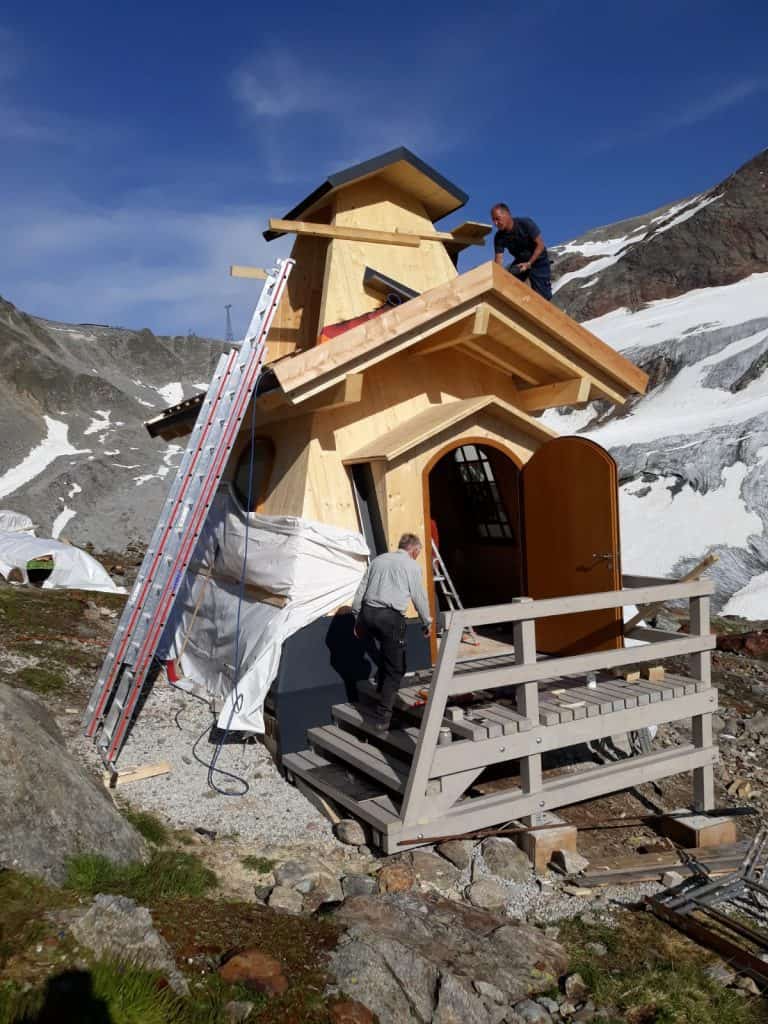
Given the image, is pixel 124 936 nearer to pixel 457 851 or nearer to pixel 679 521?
pixel 457 851

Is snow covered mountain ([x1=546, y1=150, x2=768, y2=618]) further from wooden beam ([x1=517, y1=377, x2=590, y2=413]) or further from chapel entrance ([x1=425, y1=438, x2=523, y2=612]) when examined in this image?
wooden beam ([x1=517, y1=377, x2=590, y2=413])

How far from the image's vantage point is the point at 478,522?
10.8 m

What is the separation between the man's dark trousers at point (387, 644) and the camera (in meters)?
6.48

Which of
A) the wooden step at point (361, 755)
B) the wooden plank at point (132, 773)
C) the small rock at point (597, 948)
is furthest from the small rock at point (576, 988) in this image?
the wooden plank at point (132, 773)

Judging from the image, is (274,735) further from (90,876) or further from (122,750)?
(90,876)

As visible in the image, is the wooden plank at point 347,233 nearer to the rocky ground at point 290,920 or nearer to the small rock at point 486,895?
the rocky ground at point 290,920

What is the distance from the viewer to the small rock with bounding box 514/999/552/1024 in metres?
3.92

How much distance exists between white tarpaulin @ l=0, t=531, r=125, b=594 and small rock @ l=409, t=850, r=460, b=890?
10.7m

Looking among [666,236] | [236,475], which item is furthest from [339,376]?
[666,236]

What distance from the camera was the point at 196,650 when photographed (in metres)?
9.50

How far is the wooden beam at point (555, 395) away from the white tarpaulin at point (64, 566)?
9.46 meters

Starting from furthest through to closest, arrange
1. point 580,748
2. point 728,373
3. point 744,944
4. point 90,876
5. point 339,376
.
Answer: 1. point 728,373
2. point 580,748
3. point 339,376
4. point 744,944
5. point 90,876

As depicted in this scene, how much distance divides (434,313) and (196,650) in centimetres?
504

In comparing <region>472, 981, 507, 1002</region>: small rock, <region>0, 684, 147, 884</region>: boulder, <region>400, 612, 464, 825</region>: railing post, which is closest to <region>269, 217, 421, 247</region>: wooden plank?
<region>400, 612, 464, 825</region>: railing post
